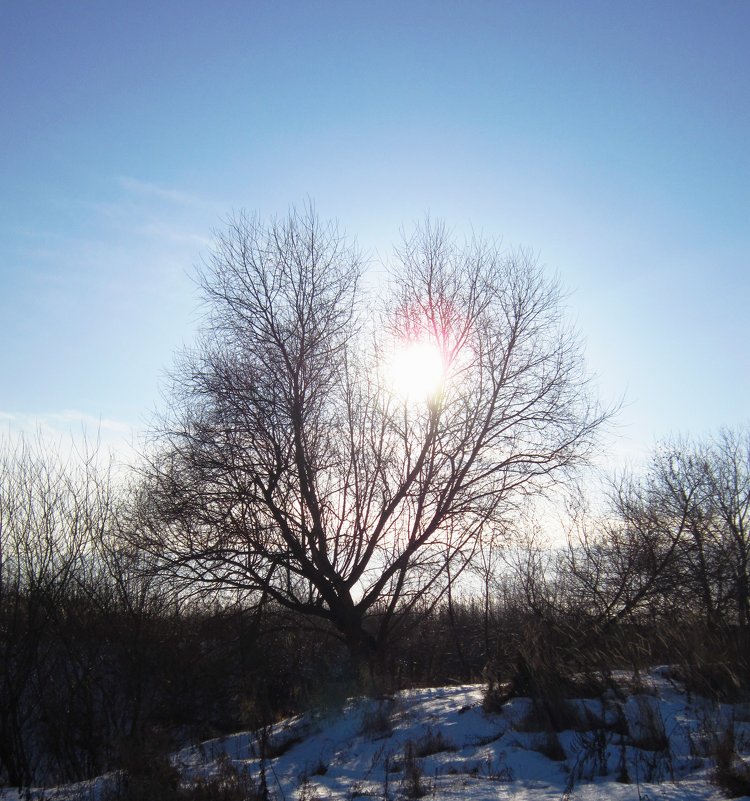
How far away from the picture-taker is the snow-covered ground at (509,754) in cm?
645

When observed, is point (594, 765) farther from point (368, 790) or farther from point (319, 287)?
point (319, 287)

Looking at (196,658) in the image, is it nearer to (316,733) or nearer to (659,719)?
(316,733)

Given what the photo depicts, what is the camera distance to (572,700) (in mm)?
8602

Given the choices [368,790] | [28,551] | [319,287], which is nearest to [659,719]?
[368,790]

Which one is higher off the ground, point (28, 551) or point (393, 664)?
point (28, 551)

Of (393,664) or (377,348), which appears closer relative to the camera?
(377,348)

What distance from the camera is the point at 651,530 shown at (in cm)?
1980

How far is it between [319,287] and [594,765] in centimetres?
1056

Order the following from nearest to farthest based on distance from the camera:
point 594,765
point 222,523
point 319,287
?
point 594,765, point 222,523, point 319,287

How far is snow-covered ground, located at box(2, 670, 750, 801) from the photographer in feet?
21.2

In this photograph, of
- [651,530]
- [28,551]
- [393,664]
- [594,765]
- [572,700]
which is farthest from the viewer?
[651,530]

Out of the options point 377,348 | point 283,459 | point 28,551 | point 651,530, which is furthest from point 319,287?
point 651,530

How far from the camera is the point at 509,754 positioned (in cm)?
777

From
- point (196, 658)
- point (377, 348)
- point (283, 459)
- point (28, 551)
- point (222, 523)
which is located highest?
point (377, 348)
